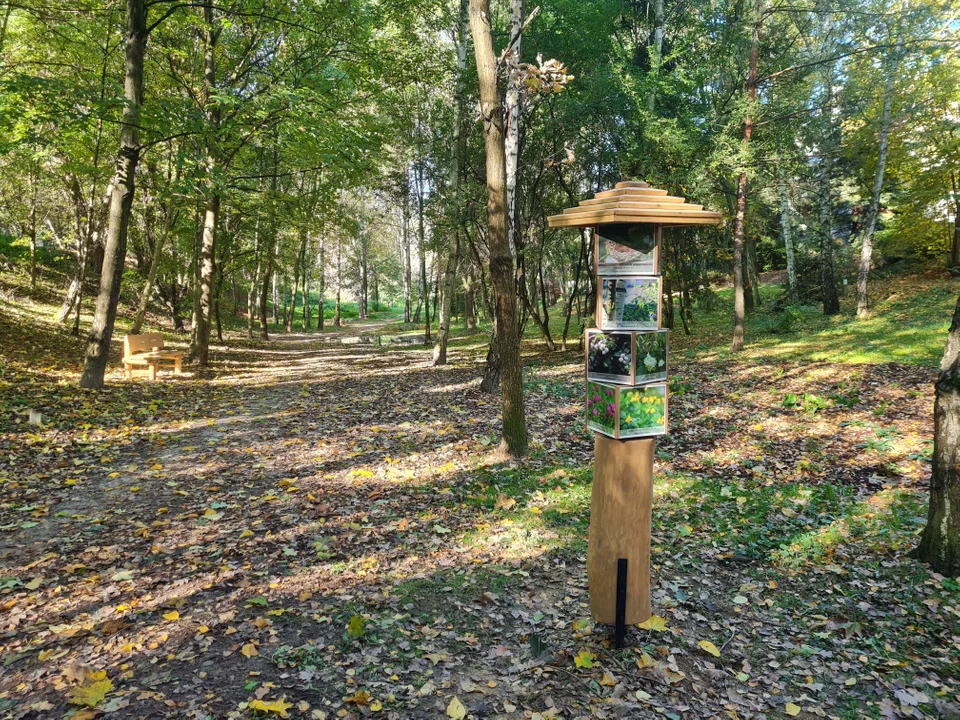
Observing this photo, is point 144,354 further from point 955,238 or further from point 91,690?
point 955,238

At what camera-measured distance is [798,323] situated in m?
17.6

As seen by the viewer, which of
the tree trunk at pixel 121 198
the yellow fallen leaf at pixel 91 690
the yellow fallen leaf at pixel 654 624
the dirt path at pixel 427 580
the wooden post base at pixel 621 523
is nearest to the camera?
the yellow fallen leaf at pixel 91 690

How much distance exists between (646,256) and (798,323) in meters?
16.7

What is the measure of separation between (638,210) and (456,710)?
129 inches

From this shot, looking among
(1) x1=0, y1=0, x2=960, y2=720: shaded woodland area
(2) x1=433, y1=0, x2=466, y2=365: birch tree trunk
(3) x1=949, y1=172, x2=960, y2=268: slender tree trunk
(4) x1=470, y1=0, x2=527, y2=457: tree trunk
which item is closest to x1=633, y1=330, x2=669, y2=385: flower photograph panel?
(1) x1=0, y1=0, x2=960, y2=720: shaded woodland area

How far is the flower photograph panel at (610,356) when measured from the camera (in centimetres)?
368

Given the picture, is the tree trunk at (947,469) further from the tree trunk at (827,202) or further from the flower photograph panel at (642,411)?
the tree trunk at (827,202)

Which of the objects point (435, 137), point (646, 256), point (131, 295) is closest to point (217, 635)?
point (646, 256)

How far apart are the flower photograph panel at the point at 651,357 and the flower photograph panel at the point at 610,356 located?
67 millimetres

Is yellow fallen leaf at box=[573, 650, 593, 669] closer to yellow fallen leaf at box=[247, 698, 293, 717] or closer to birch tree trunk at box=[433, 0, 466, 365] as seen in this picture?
yellow fallen leaf at box=[247, 698, 293, 717]

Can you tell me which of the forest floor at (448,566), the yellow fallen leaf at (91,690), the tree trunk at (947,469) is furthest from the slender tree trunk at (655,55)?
the yellow fallen leaf at (91,690)

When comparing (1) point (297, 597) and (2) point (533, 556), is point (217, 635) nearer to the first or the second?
(1) point (297, 597)

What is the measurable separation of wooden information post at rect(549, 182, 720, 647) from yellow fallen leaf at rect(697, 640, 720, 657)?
0.40 m

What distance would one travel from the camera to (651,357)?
Result: 12.2ft
